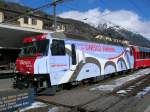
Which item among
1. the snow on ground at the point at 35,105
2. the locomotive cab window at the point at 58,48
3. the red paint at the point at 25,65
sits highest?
the locomotive cab window at the point at 58,48

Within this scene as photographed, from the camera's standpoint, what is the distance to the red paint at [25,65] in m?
13.4

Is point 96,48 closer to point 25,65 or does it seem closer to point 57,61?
point 57,61

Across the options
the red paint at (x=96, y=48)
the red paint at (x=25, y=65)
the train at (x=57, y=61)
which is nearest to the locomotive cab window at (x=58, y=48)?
the train at (x=57, y=61)

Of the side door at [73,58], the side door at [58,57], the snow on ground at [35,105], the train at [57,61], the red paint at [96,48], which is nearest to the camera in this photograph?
the snow on ground at [35,105]

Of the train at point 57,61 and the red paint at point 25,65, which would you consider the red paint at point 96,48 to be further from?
the red paint at point 25,65

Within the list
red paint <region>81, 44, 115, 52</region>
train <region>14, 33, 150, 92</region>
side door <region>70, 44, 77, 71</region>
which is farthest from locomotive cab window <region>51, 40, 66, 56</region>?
red paint <region>81, 44, 115, 52</region>

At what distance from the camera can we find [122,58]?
24.5m

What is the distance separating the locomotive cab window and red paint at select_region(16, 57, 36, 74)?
1.15 m

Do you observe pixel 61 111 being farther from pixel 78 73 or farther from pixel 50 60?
pixel 78 73

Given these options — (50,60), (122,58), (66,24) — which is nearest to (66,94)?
(50,60)

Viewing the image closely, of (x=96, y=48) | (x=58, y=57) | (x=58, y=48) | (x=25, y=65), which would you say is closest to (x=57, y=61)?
(x=58, y=57)

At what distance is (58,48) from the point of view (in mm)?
14359

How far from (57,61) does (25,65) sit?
5.58ft

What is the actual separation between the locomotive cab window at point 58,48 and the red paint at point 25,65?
1150 millimetres
